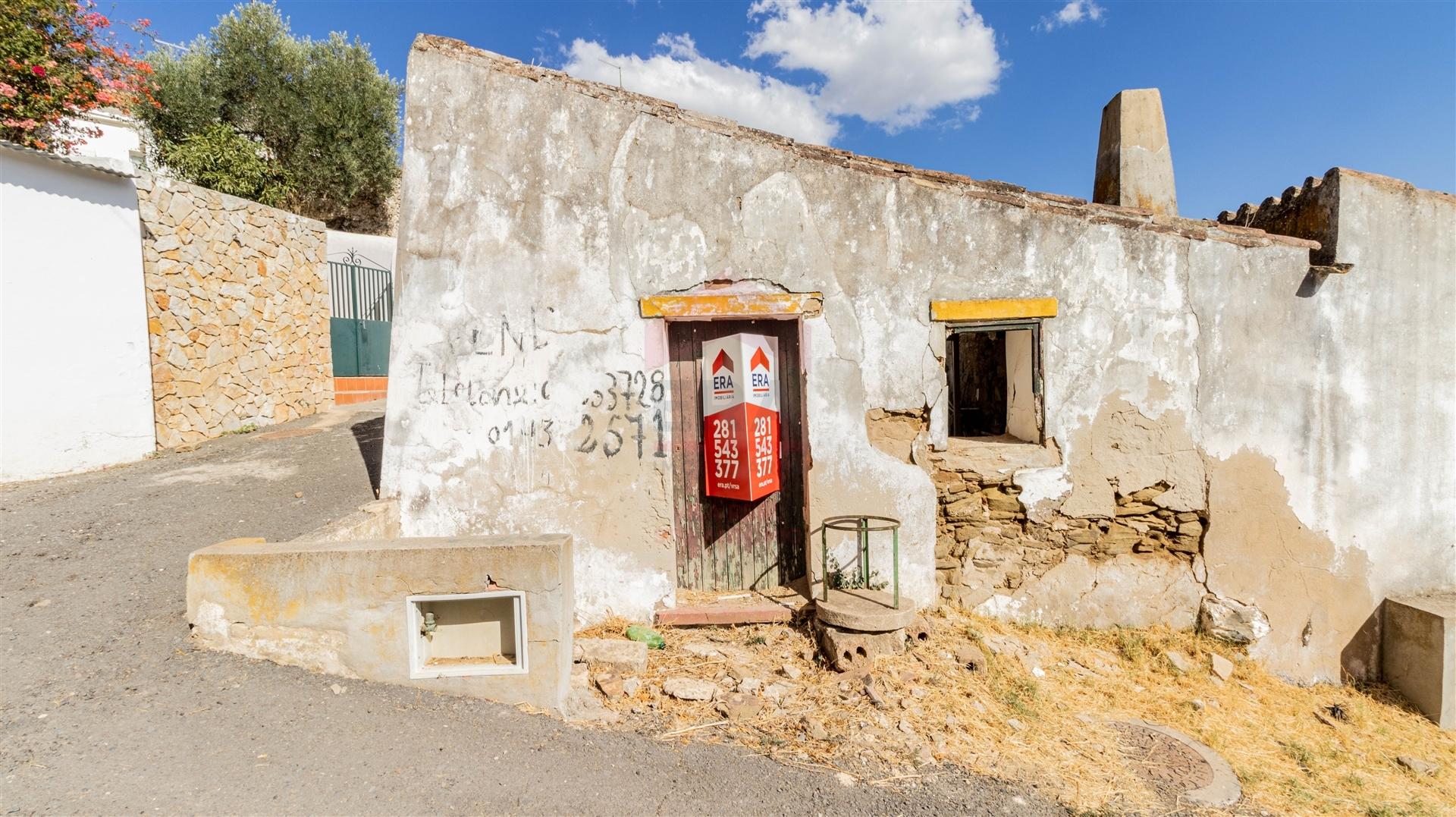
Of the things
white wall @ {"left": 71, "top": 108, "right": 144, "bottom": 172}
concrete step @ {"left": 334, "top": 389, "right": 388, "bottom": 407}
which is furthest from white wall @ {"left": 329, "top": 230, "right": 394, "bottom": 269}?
white wall @ {"left": 71, "top": 108, "right": 144, "bottom": 172}

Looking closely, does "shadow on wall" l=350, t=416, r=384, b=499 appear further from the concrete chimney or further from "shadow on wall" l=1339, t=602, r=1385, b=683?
"shadow on wall" l=1339, t=602, r=1385, b=683

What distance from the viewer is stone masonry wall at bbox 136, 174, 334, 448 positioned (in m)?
8.16

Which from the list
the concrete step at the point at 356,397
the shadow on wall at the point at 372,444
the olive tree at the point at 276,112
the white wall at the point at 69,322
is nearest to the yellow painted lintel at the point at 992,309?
the shadow on wall at the point at 372,444

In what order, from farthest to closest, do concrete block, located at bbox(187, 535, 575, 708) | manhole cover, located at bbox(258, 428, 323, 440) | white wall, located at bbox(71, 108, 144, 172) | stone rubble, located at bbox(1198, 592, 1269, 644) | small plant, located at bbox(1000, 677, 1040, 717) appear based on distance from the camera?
1. white wall, located at bbox(71, 108, 144, 172)
2. manhole cover, located at bbox(258, 428, 323, 440)
3. stone rubble, located at bbox(1198, 592, 1269, 644)
4. small plant, located at bbox(1000, 677, 1040, 717)
5. concrete block, located at bbox(187, 535, 575, 708)

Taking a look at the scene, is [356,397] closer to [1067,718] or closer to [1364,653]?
[1067,718]

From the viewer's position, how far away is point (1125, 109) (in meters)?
6.92

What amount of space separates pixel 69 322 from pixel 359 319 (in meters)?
6.23

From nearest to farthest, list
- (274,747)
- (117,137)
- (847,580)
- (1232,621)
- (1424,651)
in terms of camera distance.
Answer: (274,747) < (847,580) < (1424,651) < (1232,621) < (117,137)

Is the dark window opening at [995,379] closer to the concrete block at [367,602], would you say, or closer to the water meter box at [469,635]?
the concrete block at [367,602]

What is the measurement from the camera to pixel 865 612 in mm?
4965

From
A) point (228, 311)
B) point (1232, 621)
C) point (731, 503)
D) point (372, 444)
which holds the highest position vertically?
point (228, 311)

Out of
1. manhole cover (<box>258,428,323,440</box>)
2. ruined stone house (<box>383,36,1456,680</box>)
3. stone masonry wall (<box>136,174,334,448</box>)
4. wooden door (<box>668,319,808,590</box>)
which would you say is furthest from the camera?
manhole cover (<box>258,428,323,440</box>)

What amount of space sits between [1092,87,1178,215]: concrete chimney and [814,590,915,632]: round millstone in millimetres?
4625

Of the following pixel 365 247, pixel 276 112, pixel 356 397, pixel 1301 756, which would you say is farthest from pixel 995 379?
pixel 276 112
